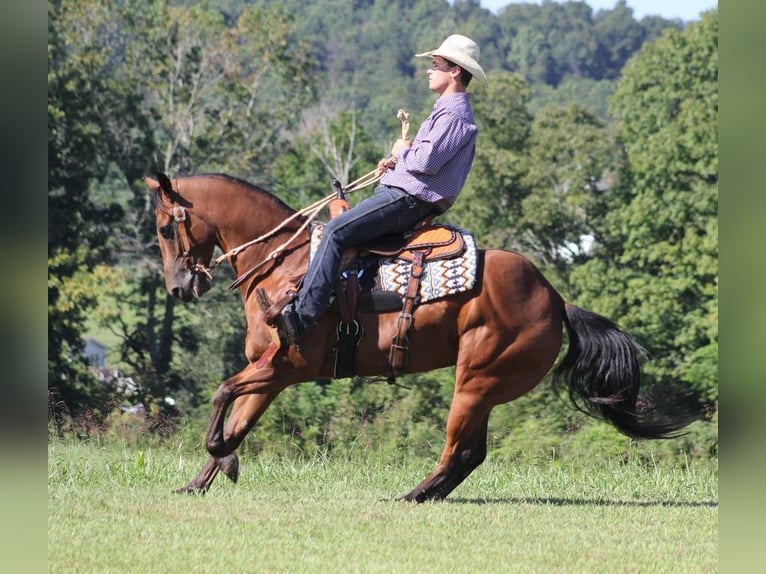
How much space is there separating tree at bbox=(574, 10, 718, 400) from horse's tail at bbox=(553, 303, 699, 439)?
22.7m

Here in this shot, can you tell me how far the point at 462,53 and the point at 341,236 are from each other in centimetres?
135

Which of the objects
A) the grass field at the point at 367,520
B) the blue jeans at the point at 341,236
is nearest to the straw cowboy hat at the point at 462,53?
the blue jeans at the point at 341,236

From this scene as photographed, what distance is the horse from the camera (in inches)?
285

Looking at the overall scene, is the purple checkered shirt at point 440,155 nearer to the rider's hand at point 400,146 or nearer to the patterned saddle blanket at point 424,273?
the rider's hand at point 400,146

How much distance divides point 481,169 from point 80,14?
14066 millimetres

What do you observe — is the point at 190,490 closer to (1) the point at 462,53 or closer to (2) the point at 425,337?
(2) the point at 425,337

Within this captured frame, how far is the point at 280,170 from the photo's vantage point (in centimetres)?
4162

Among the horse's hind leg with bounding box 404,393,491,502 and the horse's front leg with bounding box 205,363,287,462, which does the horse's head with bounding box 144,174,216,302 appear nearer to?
the horse's front leg with bounding box 205,363,287,462

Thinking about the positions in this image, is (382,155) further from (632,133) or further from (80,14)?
(80,14)

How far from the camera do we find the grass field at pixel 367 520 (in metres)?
5.45

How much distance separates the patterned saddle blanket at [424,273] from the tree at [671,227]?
23664 mm

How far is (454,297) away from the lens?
287 inches

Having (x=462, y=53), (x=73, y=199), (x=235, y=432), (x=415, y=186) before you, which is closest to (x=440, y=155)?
(x=415, y=186)
